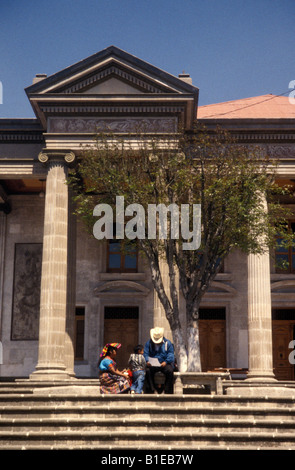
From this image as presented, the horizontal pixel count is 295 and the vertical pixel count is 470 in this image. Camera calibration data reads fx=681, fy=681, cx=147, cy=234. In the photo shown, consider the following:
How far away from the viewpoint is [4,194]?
2730 cm

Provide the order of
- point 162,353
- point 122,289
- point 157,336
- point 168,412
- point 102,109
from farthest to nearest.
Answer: point 122,289
point 102,109
point 157,336
point 162,353
point 168,412

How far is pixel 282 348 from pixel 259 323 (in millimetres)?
6081

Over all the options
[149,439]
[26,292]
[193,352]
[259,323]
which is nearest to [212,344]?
[259,323]

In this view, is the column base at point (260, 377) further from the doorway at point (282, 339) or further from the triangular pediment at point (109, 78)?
the triangular pediment at point (109, 78)

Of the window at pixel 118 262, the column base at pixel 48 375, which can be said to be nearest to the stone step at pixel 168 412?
the column base at pixel 48 375

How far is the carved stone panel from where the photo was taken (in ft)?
87.7

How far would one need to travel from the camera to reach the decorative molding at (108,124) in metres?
22.5

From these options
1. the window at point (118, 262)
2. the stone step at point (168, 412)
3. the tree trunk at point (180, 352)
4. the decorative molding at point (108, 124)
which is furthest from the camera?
the window at point (118, 262)

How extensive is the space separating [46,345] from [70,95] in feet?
26.8

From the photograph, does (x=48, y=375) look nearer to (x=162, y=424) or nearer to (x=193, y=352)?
(x=193, y=352)

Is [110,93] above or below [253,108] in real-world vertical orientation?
below

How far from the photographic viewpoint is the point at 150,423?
1198 centimetres

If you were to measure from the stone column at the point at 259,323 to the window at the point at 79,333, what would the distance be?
7.79 m

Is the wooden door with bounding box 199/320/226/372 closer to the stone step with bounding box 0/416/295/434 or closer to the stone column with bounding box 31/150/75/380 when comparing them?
the stone column with bounding box 31/150/75/380
